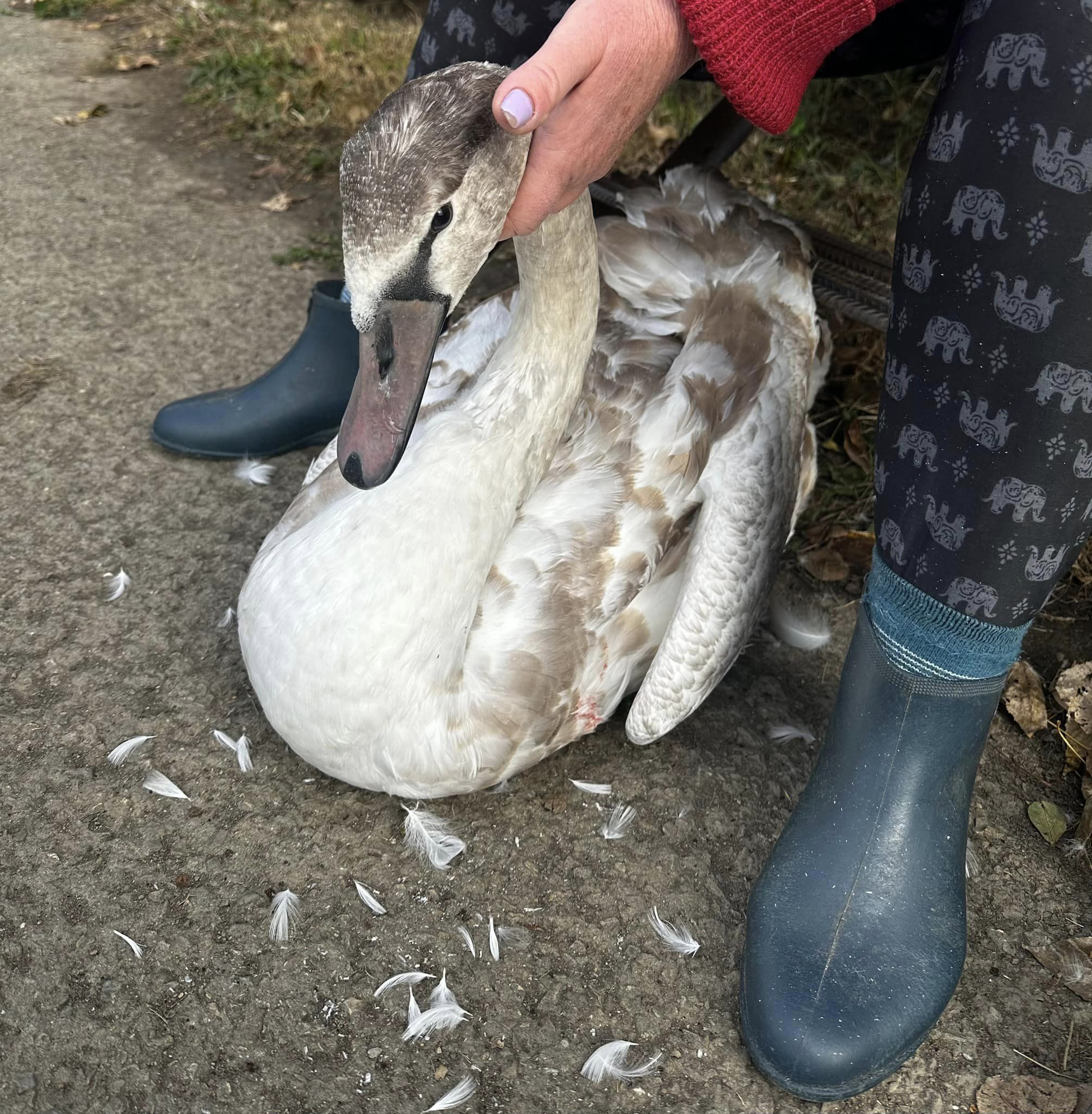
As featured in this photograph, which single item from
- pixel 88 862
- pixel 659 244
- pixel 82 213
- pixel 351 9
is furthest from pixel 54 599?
pixel 351 9

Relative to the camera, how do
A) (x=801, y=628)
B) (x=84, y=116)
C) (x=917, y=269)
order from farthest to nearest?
(x=84, y=116) < (x=801, y=628) < (x=917, y=269)

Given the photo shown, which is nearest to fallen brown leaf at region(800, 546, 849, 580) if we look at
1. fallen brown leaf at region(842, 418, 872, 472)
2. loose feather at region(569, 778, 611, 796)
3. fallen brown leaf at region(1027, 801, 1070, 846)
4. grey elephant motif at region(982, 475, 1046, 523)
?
fallen brown leaf at region(842, 418, 872, 472)

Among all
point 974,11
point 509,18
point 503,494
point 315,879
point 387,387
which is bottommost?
point 315,879

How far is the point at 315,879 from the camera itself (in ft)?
5.91

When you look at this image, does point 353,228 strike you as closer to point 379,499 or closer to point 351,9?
point 379,499

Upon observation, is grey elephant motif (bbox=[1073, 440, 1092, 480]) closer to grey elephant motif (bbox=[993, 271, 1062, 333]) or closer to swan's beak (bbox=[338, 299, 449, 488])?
grey elephant motif (bbox=[993, 271, 1062, 333])

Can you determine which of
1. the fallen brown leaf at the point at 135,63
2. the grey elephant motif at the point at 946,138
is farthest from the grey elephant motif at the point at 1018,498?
the fallen brown leaf at the point at 135,63

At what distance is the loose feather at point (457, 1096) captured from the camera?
154 centimetres

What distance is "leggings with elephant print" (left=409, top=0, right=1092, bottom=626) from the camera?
4.28 feet

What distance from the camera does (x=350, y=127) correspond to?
13.5 ft

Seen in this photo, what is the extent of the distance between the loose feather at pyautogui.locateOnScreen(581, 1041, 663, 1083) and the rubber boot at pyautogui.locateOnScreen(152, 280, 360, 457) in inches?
62.1

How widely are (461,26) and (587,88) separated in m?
0.89

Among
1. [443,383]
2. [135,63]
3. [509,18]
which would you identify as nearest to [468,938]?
[443,383]

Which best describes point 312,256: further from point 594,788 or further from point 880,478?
point 880,478
